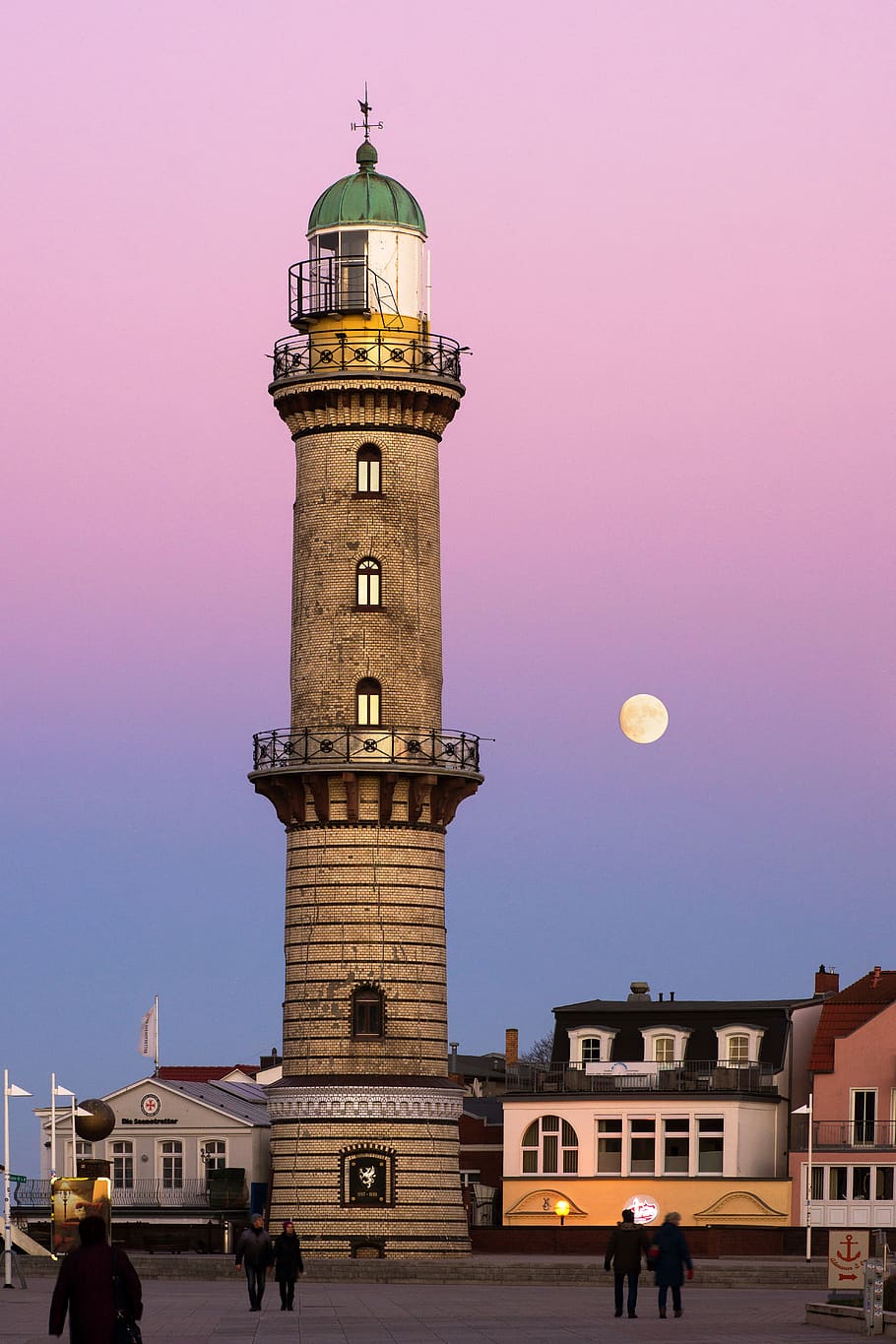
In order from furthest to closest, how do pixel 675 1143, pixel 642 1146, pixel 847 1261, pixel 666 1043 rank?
1. pixel 666 1043
2. pixel 642 1146
3. pixel 675 1143
4. pixel 847 1261

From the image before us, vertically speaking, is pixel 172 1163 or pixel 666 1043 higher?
pixel 666 1043

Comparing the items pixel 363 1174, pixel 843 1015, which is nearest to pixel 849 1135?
pixel 843 1015

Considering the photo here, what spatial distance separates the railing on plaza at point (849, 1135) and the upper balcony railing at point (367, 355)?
79.1ft

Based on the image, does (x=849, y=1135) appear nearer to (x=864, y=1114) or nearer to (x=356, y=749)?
(x=864, y=1114)

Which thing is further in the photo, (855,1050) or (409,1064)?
(855,1050)

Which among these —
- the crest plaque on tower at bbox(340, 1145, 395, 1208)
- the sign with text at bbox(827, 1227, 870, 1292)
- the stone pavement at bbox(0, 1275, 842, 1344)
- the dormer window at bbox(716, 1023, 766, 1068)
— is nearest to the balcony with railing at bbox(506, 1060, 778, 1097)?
the dormer window at bbox(716, 1023, 766, 1068)

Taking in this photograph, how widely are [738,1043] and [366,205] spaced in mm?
27911

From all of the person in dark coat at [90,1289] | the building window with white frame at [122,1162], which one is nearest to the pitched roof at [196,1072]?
the building window with white frame at [122,1162]

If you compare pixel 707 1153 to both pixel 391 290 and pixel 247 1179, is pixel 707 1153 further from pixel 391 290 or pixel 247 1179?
pixel 391 290

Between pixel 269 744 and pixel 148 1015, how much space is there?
57.9ft

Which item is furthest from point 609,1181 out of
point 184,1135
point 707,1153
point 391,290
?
point 391,290

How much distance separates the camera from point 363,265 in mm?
72938

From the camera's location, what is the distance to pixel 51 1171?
88125 mm

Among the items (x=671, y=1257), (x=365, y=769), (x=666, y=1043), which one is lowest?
(x=671, y=1257)
